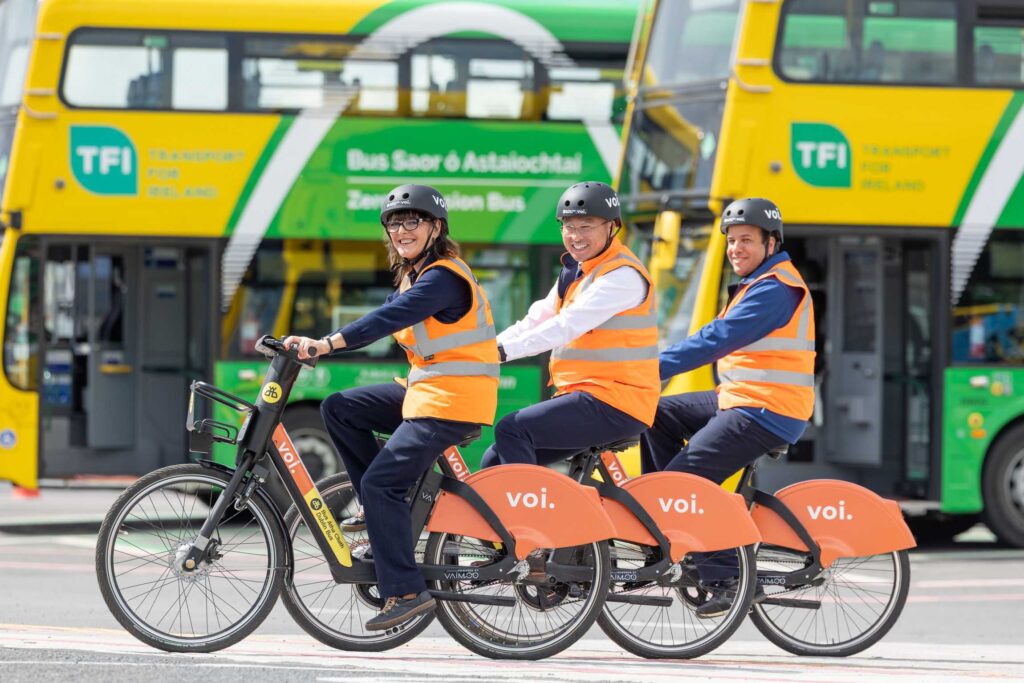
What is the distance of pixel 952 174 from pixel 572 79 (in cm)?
310

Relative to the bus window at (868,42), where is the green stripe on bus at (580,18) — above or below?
above

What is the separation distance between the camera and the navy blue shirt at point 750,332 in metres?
6.57

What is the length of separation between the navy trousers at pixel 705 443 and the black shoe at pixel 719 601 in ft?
0.11

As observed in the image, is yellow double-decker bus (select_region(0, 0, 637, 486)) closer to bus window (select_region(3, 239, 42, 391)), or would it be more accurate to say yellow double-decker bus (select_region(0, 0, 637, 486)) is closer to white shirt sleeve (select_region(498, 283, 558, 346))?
bus window (select_region(3, 239, 42, 391))

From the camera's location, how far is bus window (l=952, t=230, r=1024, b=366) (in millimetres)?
12281

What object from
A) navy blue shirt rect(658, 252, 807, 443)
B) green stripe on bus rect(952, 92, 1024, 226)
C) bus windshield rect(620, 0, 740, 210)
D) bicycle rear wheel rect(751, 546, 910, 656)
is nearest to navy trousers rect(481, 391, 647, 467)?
navy blue shirt rect(658, 252, 807, 443)

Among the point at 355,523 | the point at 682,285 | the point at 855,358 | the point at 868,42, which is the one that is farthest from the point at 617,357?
the point at 855,358

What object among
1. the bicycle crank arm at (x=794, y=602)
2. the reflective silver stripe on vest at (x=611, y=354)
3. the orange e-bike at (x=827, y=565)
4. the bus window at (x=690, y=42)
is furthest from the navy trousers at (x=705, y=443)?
the bus window at (x=690, y=42)

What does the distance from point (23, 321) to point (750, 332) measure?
7.72 metres

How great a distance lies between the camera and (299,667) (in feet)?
19.8

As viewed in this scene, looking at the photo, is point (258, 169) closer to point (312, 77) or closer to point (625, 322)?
point (312, 77)

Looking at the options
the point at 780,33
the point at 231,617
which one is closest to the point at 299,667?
the point at 231,617

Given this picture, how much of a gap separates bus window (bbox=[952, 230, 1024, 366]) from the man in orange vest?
584cm

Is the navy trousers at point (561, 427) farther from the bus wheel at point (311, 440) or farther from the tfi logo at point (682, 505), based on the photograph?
the bus wheel at point (311, 440)
